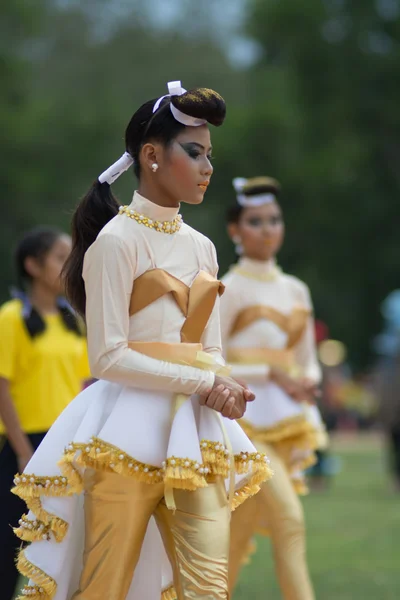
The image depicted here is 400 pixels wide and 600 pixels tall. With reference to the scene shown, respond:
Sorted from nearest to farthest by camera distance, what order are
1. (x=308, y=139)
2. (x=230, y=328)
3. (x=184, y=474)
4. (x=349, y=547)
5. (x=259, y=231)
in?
1. (x=184, y=474)
2. (x=230, y=328)
3. (x=259, y=231)
4. (x=349, y=547)
5. (x=308, y=139)

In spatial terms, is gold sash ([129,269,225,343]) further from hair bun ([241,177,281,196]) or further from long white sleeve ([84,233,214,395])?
hair bun ([241,177,281,196])

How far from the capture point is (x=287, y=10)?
122ft

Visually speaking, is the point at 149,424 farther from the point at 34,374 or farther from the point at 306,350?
the point at 306,350

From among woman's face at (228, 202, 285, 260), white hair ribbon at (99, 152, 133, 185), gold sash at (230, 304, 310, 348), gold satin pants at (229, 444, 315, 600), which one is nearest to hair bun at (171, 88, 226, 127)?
white hair ribbon at (99, 152, 133, 185)

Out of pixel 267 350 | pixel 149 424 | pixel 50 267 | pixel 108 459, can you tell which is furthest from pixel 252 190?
pixel 108 459

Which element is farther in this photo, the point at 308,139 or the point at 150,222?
the point at 308,139

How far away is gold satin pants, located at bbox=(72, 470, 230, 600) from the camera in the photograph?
442 centimetres

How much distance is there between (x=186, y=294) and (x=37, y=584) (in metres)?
1.15

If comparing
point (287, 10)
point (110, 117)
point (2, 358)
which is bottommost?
point (2, 358)

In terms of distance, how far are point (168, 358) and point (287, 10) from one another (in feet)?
111

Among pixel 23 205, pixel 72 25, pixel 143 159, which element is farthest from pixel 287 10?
pixel 143 159

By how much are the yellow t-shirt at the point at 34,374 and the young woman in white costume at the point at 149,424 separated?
65.3 inches

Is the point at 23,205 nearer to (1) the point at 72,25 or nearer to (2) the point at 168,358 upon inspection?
(1) the point at 72,25

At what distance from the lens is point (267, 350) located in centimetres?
714
